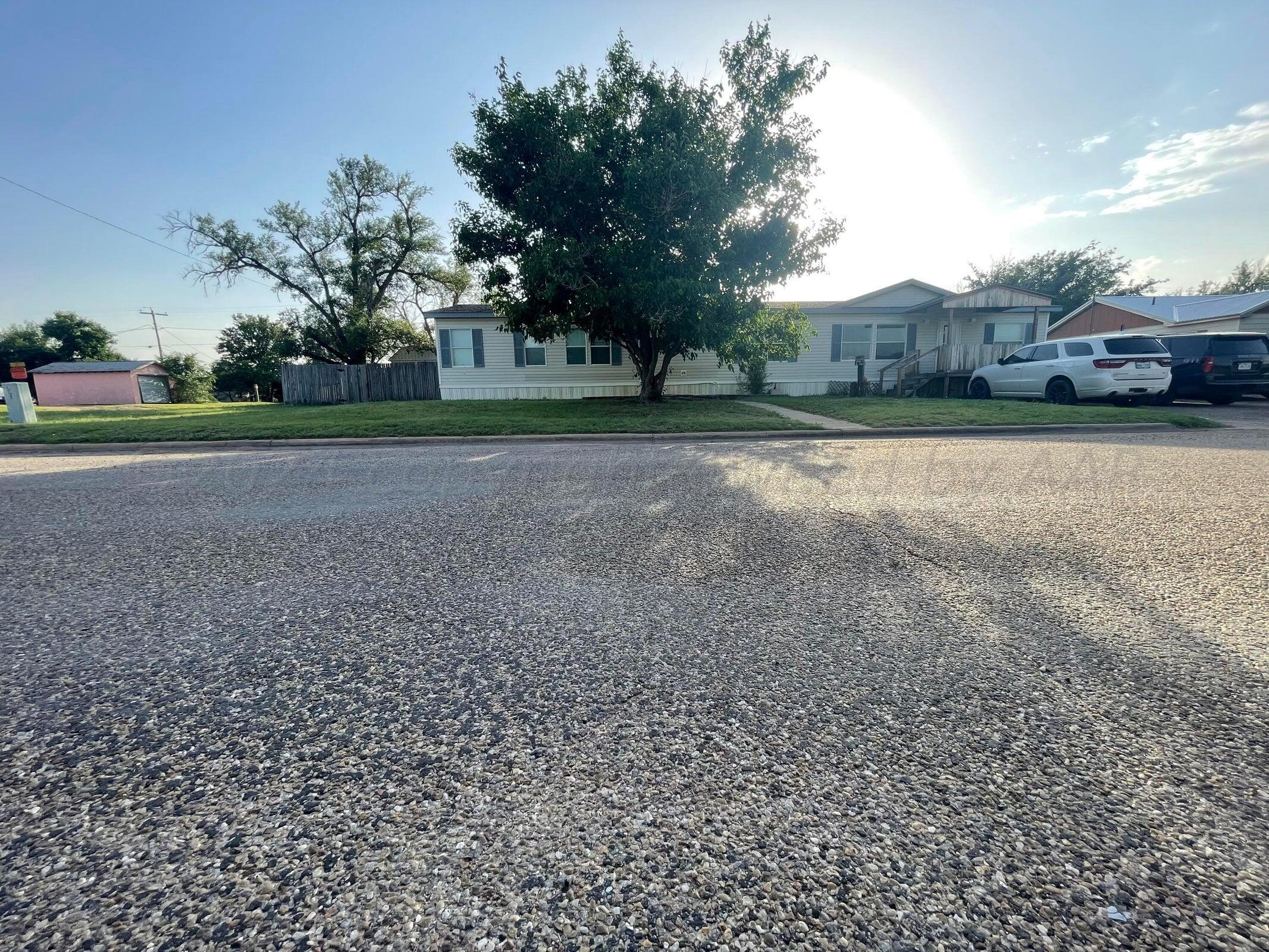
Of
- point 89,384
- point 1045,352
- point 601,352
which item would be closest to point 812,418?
point 1045,352

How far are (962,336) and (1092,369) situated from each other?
9460 millimetres

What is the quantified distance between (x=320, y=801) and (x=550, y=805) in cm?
63

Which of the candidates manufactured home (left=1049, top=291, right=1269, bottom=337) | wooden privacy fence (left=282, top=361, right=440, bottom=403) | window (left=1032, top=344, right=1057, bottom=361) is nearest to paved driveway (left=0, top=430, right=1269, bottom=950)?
window (left=1032, top=344, right=1057, bottom=361)

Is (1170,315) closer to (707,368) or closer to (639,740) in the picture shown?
(707,368)

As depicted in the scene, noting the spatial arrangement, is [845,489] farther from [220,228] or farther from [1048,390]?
[220,228]

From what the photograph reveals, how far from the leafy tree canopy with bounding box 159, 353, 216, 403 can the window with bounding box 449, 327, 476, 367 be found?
83.3 ft

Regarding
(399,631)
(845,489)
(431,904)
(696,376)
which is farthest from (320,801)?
(696,376)

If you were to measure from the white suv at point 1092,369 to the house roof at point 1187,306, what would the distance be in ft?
41.5

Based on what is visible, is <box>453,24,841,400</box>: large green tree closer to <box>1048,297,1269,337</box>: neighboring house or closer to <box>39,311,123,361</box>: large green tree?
<box>1048,297,1269,337</box>: neighboring house

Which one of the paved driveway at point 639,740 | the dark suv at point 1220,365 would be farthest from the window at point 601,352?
the paved driveway at point 639,740

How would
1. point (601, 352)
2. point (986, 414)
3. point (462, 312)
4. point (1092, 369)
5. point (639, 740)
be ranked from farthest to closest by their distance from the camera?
point (601, 352)
point (462, 312)
point (1092, 369)
point (986, 414)
point (639, 740)

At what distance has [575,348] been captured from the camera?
2134 centimetres

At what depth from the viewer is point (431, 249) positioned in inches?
1243

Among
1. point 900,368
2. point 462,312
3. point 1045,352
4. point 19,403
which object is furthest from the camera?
point 462,312
